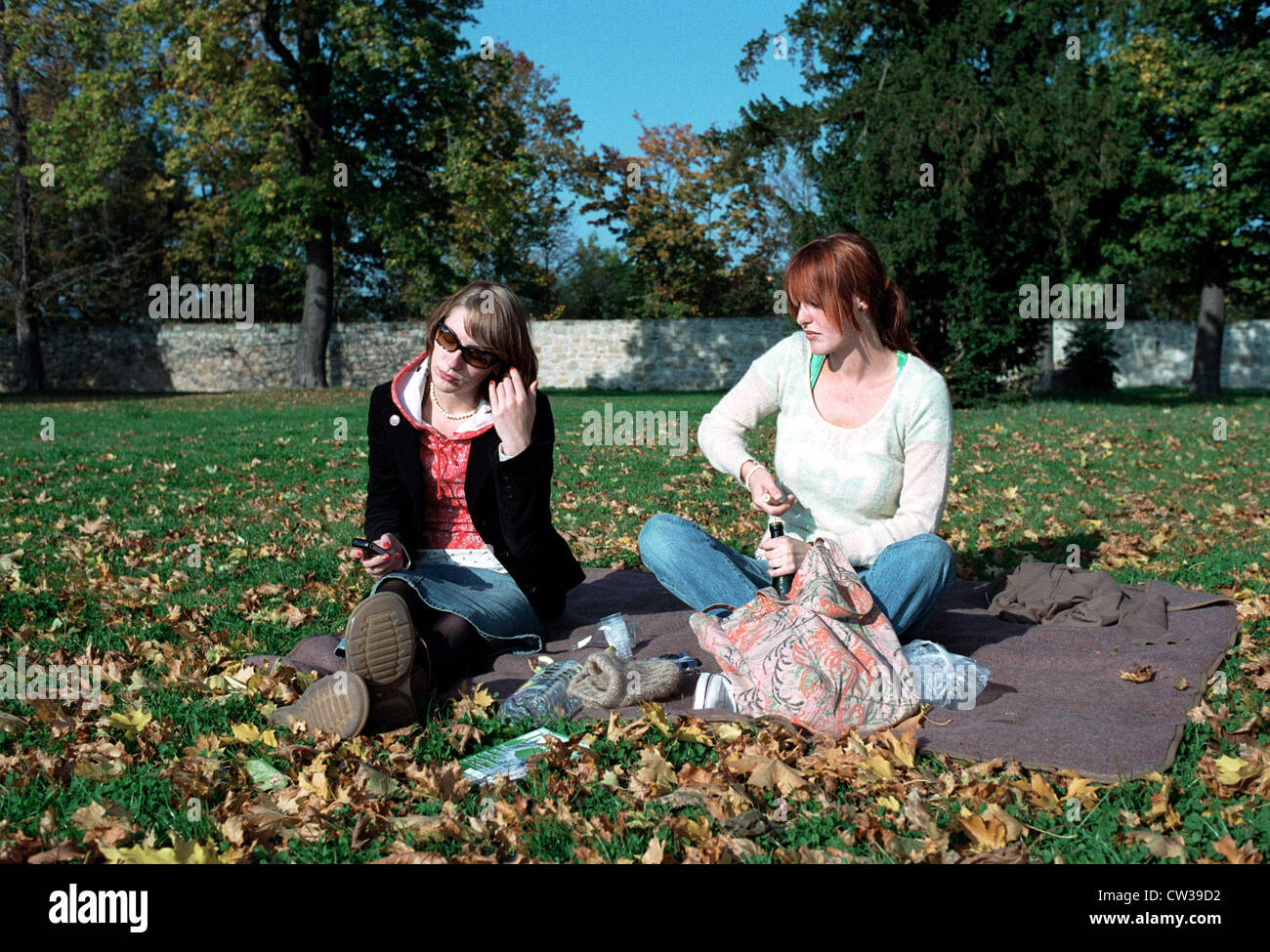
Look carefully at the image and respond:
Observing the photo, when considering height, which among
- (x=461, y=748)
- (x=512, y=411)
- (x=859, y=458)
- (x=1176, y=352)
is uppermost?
(x=1176, y=352)

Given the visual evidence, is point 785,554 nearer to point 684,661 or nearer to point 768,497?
point 768,497

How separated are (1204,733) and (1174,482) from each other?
606 centimetres

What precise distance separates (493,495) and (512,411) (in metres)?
0.42

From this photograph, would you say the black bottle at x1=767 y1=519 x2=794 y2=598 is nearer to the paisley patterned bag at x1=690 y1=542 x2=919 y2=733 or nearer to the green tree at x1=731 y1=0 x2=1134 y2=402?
the paisley patterned bag at x1=690 y1=542 x2=919 y2=733

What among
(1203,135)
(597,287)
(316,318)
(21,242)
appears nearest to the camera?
(1203,135)

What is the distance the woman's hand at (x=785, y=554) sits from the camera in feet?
11.7

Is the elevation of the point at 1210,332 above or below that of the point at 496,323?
above

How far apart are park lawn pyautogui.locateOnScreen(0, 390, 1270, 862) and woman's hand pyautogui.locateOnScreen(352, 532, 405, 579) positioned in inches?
19.9

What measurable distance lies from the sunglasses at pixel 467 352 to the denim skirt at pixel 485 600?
32.0 inches

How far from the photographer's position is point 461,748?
311 cm

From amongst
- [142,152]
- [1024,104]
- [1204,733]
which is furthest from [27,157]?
[1204,733]

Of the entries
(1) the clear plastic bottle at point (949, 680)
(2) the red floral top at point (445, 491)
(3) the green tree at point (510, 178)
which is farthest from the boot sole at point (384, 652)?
(3) the green tree at point (510, 178)

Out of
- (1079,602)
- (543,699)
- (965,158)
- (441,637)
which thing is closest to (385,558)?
(441,637)

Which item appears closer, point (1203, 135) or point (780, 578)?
point (780, 578)
